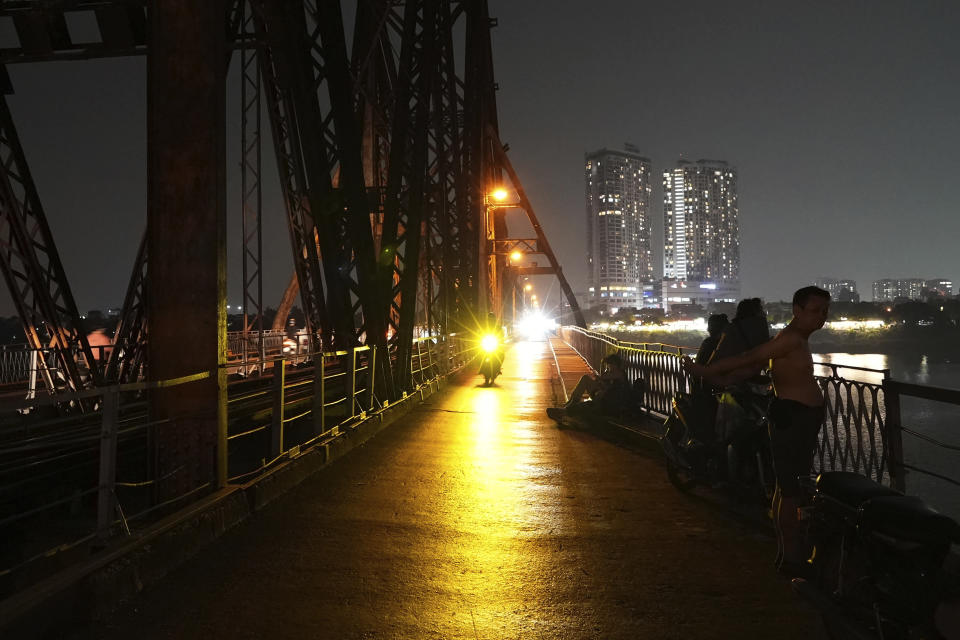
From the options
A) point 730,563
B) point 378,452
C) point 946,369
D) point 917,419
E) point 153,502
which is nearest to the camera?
point 730,563

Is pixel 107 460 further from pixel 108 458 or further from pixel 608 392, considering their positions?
pixel 608 392

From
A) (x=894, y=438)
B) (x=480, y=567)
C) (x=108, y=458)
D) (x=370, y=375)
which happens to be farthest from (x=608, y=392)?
(x=108, y=458)

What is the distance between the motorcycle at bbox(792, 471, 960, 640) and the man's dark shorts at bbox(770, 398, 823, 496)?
0.61 meters

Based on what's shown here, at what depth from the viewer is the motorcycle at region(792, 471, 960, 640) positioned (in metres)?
2.31

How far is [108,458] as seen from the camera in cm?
404

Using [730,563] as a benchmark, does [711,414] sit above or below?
above

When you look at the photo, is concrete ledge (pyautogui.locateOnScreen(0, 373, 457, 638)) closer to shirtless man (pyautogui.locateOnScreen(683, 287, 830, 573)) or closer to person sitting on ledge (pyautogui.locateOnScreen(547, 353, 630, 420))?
shirtless man (pyautogui.locateOnScreen(683, 287, 830, 573))

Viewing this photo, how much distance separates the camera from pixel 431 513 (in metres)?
5.66

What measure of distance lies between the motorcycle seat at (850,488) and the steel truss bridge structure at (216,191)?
12.6ft

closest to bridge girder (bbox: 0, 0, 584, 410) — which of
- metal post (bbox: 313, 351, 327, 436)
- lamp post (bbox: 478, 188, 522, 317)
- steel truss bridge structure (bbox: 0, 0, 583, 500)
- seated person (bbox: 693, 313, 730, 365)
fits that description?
steel truss bridge structure (bbox: 0, 0, 583, 500)

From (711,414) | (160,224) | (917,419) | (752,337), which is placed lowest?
(917,419)

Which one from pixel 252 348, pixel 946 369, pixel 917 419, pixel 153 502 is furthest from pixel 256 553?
pixel 946 369

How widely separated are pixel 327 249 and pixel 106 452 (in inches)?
247

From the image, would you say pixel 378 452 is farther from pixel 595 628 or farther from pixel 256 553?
pixel 595 628
